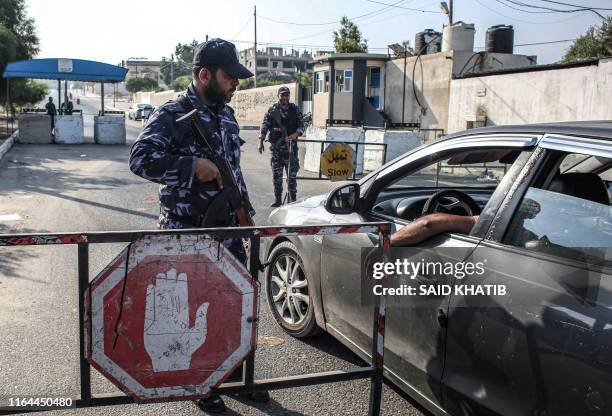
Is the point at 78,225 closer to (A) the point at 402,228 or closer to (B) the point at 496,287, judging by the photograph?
(A) the point at 402,228

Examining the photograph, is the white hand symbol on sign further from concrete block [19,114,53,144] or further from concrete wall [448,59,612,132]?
concrete block [19,114,53,144]

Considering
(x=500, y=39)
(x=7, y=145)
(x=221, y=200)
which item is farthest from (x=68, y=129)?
(x=221, y=200)

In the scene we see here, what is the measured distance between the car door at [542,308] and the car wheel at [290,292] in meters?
1.54

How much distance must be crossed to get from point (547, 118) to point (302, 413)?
2018 centimetres

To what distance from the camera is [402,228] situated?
3.12 meters

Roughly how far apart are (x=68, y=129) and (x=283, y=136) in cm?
1622

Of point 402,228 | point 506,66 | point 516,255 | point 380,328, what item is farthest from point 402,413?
point 506,66

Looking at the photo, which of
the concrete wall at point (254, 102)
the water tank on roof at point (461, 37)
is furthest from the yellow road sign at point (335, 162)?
the concrete wall at point (254, 102)

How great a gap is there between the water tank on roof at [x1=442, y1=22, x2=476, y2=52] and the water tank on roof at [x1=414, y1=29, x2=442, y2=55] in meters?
3.03

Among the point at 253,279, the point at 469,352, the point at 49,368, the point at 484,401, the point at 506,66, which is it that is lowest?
the point at 49,368

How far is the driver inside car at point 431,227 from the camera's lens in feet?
9.62

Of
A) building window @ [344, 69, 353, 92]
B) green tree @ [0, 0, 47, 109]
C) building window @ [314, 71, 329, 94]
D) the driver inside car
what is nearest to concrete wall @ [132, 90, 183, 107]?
building window @ [314, 71, 329, 94]

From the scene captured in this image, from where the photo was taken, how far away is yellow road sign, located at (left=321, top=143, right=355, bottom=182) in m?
11.0

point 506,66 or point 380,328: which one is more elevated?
point 506,66
